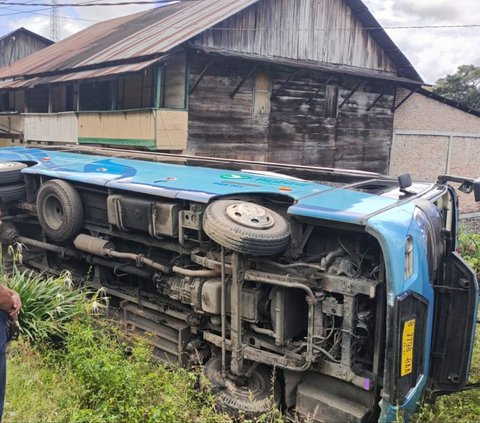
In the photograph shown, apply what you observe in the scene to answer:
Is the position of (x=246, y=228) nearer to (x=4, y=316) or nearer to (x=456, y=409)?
(x=4, y=316)

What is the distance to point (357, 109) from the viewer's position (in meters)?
17.5

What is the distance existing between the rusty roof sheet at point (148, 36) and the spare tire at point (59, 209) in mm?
6253

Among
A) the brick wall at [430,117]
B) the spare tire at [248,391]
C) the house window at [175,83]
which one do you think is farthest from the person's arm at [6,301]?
the brick wall at [430,117]

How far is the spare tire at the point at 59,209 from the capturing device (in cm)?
533

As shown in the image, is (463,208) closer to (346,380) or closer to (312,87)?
A: (312,87)

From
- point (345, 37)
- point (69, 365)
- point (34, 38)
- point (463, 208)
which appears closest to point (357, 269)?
point (69, 365)

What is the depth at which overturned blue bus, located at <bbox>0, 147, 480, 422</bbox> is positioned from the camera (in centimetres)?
353

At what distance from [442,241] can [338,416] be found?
5.69ft

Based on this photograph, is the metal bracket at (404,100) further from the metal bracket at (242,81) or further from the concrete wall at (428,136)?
the metal bracket at (242,81)

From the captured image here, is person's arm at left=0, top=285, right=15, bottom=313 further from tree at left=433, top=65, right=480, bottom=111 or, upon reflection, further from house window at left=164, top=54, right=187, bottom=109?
tree at left=433, top=65, right=480, bottom=111

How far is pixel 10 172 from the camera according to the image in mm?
6012

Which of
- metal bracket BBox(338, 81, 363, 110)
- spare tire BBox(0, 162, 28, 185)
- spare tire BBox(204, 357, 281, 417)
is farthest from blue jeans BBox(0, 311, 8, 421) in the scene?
metal bracket BBox(338, 81, 363, 110)

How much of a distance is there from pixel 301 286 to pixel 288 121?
40.0ft

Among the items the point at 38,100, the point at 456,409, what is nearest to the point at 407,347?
the point at 456,409
